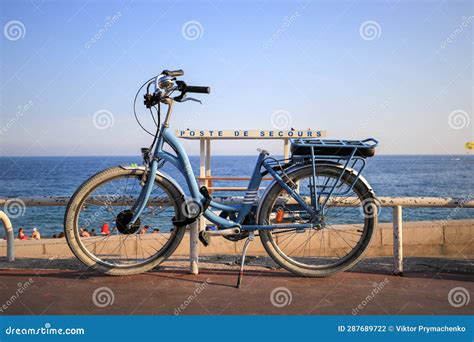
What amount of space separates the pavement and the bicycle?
0.70ft

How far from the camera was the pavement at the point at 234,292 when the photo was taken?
306 cm

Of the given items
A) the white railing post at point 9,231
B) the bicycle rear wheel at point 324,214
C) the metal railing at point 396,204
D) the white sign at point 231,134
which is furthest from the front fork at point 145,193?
the white sign at point 231,134

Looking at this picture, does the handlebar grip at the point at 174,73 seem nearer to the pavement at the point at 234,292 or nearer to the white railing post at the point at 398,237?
the pavement at the point at 234,292

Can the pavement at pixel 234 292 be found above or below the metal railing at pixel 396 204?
below

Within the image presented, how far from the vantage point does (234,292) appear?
11.2ft

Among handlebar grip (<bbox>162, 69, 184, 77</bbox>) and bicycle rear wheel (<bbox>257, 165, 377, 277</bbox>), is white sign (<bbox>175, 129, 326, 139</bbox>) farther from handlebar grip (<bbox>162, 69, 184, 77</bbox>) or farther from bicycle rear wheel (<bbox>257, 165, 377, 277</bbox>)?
handlebar grip (<bbox>162, 69, 184, 77</bbox>)

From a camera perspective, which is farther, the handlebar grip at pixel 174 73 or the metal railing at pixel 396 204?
the metal railing at pixel 396 204

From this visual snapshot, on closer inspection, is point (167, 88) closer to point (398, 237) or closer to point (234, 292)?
point (234, 292)

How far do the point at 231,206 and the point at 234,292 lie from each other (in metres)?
0.80

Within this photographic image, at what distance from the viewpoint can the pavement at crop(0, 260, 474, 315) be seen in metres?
3.06

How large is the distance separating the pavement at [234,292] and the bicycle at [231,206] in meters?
0.21

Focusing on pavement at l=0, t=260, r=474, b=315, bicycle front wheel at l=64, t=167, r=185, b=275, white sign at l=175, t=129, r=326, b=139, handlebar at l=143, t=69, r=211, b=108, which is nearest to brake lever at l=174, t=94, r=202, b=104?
handlebar at l=143, t=69, r=211, b=108

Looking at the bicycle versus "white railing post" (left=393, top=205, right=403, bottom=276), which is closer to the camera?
the bicycle

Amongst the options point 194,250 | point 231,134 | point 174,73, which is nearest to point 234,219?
point 194,250
